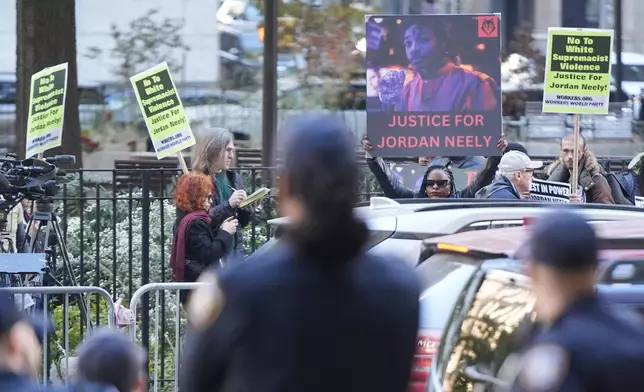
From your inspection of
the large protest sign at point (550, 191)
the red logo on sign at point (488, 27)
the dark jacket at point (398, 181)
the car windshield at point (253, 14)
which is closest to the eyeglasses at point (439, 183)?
the dark jacket at point (398, 181)

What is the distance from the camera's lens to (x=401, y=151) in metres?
10.0

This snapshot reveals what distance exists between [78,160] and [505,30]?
24.6ft

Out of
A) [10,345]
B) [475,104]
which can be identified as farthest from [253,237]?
[10,345]

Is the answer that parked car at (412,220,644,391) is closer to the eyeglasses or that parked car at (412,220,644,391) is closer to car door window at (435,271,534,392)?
car door window at (435,271,534,392)

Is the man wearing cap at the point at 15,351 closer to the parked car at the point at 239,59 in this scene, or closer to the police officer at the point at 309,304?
the police officer at the point at 309,304

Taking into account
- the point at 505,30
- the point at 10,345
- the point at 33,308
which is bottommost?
the point at 33,308

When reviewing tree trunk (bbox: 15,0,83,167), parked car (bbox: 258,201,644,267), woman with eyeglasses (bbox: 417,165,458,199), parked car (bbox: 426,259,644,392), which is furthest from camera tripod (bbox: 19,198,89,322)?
parked car (bbox: 426,259,644,392)

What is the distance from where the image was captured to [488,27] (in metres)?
10.3

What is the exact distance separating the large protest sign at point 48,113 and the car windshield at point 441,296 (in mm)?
5382

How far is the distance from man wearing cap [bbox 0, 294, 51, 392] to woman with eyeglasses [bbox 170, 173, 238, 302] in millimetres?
Answer: 5018

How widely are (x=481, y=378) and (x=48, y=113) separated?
669 cm

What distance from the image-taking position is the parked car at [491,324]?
4.04 metres

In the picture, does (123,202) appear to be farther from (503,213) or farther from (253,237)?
(503,213)

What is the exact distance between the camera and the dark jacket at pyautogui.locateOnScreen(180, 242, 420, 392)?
2.85 meters
